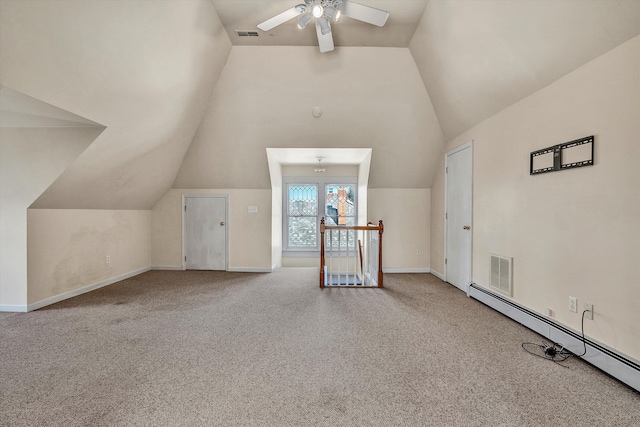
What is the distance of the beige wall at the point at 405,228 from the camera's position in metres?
5.30

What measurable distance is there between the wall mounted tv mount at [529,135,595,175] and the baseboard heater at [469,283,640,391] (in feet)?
4.63

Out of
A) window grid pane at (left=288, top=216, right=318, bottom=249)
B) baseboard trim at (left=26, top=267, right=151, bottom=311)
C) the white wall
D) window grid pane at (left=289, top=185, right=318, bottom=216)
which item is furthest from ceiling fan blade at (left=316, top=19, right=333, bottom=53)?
baseboard trim at (left=26, top=267, right=151, bottom=311)

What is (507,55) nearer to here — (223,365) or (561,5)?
(561,5)

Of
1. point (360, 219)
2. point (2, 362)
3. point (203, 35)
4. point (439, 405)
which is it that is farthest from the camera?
point (360, 219)

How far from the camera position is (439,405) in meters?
1.67

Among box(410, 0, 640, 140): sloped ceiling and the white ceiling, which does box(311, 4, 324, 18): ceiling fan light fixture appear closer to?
the white ceiling

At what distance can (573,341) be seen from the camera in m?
2.25

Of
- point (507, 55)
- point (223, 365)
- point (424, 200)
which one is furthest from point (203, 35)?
point (424, 200)

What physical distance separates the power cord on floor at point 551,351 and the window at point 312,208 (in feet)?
14.7

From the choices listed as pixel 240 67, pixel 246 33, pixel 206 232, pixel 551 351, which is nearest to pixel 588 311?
pixel 551 351

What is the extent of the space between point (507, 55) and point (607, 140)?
1233 mm

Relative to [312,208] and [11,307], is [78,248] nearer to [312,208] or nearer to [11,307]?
[11,307]

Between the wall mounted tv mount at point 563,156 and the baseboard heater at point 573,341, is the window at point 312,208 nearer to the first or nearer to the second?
the baseboard heater at point 573,341

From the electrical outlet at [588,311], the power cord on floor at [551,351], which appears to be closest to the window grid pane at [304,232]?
the power cord on floor at [551,351]
